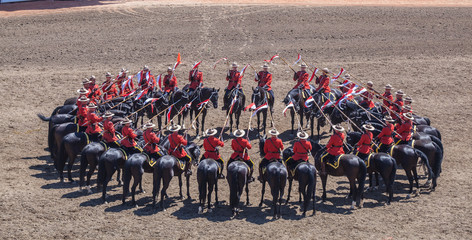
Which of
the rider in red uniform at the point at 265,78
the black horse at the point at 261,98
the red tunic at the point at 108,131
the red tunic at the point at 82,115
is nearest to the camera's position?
the red tunic at the point at 108,131

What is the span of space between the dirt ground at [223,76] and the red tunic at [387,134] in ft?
5.34

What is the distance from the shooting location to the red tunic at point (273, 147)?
16.3 metres

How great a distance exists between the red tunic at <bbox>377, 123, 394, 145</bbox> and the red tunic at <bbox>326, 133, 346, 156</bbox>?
179cm

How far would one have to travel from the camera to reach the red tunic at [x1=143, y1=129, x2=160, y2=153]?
1678 cm

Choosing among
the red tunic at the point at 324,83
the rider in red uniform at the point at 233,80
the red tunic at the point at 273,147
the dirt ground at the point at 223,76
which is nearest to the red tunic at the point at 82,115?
the dirt ground at the point at 223,76

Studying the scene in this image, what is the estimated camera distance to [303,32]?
3491cm

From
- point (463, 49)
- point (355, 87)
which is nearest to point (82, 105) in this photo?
point (355, 87)

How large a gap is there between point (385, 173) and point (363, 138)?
46.6 inches

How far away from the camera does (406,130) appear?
17.8m

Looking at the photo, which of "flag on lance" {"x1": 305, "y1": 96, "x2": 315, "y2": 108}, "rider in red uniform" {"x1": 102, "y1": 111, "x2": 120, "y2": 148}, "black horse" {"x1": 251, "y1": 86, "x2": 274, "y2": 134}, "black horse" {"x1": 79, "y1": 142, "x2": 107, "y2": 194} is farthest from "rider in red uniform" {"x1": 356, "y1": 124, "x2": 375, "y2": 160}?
"black horse" {"x1": 79, "y1": 142, "x2": 107, "y2": 194}

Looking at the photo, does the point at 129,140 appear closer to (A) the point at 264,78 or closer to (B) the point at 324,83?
(A) the point at 264,78

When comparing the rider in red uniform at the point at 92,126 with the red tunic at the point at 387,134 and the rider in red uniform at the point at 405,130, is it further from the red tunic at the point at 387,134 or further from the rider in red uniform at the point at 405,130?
the rider in red uniform at the point at 405,130

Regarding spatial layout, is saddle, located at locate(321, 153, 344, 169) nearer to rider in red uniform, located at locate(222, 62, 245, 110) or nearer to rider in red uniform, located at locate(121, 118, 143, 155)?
rider in red uniform, located at locate(121, 118, 143, 155)

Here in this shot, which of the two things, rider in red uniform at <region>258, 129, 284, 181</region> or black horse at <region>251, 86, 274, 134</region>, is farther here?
black horse at <region>251, 86, 274, 134</region>
